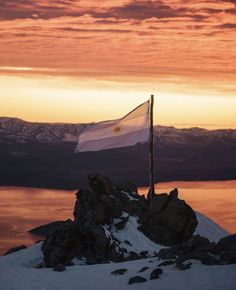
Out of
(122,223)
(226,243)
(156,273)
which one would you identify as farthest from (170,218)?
(156,273)

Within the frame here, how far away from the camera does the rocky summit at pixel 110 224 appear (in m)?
42.5

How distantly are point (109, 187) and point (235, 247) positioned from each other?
16686 mm

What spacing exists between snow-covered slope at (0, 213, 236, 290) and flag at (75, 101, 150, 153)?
6.53 m

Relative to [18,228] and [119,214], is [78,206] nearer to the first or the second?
[119,214]

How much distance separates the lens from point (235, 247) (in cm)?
3247

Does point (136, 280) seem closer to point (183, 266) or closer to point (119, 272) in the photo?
point (183, 266)

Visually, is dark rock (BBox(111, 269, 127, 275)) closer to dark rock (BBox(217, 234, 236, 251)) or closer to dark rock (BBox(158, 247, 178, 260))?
dark rock (BBox(158, 247, 178, 260))

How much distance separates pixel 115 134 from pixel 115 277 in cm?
1204

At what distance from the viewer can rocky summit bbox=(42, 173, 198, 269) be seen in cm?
4253

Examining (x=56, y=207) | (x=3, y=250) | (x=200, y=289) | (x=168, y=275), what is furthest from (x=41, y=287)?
(x=56, y=207)

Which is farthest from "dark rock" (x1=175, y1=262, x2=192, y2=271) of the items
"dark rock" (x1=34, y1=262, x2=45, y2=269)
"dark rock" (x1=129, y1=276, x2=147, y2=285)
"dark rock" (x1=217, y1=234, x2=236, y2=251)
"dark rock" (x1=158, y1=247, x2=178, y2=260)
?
"dark rock" (x1=34, y1=262, x2=45, y2=269)

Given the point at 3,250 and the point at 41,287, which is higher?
the point at 41,287

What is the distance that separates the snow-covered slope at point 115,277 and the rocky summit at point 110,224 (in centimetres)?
132

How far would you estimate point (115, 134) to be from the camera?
140 feet
